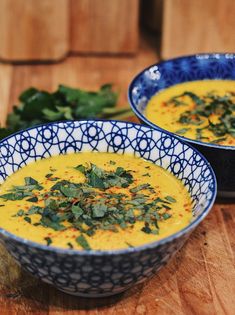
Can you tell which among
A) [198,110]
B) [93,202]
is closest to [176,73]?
[198,110]

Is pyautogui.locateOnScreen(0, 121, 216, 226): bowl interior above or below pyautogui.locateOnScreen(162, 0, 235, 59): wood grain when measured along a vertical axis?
below

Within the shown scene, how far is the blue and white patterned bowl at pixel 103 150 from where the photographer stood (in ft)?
3.29

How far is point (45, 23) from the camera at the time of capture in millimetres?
2086

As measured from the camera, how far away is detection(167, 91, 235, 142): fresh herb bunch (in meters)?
1.46

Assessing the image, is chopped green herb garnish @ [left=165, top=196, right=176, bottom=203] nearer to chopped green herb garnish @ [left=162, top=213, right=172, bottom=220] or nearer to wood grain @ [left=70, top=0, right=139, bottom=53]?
chopped green herb garnish @ [left=162, top=213, right=172, bottom=220]

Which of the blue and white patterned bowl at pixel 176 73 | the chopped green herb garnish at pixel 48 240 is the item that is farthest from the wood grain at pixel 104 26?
the chopped green herb garnish at pixel 48 240

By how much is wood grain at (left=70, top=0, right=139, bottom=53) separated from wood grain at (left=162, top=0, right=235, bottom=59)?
0.12 metres

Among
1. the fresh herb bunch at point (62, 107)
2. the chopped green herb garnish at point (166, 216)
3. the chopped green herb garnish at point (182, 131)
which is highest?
the chopped green herb garnish at point (182, 131)

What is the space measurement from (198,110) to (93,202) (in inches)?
19.2

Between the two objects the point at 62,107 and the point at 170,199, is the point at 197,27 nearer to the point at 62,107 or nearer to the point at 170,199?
the point at 62,107

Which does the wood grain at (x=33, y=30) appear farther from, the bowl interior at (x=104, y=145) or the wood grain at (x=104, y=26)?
the bowl interior at (x=104, y=145)

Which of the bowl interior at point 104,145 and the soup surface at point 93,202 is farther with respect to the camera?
the bowl interior at point 104,145

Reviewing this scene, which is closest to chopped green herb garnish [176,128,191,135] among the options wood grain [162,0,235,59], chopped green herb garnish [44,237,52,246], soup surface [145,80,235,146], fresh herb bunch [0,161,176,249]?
soup surface [145,80,235,146]

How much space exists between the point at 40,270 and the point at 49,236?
2.3 inches
